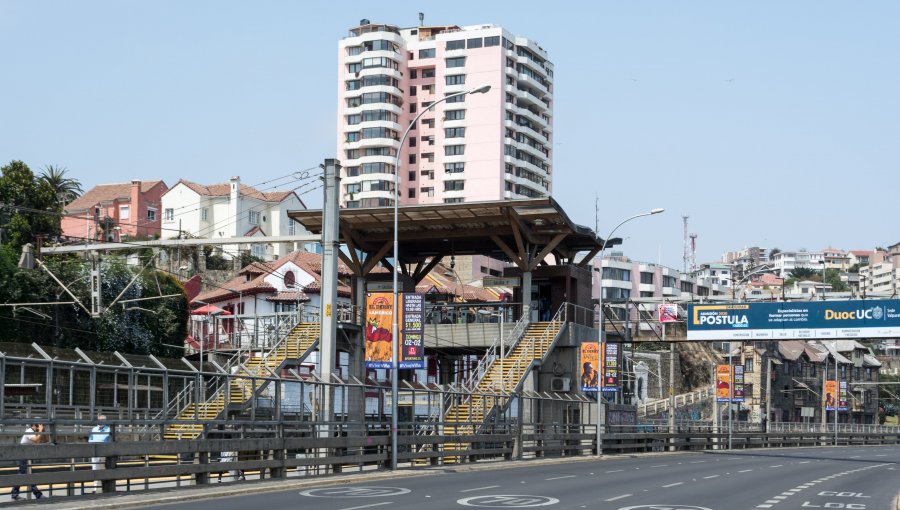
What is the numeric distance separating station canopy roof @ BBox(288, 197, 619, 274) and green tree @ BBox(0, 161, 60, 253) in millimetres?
33409

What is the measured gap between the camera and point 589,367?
5472 cm

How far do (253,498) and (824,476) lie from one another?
20.1 m

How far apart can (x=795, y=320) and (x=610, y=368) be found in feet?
47.9

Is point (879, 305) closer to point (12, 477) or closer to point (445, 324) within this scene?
point (445, 324)

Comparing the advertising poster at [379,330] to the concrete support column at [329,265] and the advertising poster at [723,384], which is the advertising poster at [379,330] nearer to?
the concrete support column at [329,265]

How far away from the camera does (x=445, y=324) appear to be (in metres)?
64.0

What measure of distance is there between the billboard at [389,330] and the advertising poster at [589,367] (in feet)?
55.8

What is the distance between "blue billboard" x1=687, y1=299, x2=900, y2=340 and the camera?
62.6 m

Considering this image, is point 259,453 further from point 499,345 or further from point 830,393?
point 830,393

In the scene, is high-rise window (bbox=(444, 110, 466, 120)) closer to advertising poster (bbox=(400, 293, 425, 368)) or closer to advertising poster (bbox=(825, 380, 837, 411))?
advertising poster (bbox=(825, 380, 837, 411))

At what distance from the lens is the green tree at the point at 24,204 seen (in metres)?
88.2

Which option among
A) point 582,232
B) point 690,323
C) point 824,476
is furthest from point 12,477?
point 690,323

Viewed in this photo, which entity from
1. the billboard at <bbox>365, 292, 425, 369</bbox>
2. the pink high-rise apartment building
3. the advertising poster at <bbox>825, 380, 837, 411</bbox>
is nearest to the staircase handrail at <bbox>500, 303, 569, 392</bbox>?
the billboard at <bbox>365, 292, 425, 369</bbox>

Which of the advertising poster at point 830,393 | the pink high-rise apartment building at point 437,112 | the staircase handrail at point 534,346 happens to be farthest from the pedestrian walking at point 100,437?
the pink high-rise apartment building at point 437,112
